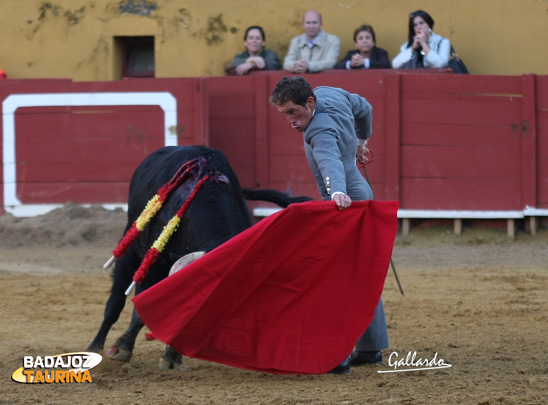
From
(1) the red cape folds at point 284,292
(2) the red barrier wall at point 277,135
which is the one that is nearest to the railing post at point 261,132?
(2) the red barrier wall at point 277,135

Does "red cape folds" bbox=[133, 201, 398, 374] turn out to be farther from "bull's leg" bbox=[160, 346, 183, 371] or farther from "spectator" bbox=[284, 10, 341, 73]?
"spectator" bbox=[284, 10, 341, 73]

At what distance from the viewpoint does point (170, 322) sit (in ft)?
10.1

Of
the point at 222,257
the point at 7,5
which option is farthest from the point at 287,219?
the point at 7,5

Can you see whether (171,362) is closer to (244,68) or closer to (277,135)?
(277,135)

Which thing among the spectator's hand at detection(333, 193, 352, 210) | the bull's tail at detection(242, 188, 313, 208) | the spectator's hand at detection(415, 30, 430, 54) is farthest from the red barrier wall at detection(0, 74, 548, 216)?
the spectator's hand at detection(333, 193, 352, 210)

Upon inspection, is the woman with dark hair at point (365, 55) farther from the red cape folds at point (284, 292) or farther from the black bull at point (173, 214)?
the red cape folds at point (284, 292)

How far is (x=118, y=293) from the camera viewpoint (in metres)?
3.94

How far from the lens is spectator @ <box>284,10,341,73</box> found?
25.0 ft

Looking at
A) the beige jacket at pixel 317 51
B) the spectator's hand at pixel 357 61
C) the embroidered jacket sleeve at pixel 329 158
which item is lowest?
the embroidered jacket sleeve at pixel 329 158

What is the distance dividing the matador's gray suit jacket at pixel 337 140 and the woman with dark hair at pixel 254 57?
410cm

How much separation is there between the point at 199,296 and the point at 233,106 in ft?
15.0

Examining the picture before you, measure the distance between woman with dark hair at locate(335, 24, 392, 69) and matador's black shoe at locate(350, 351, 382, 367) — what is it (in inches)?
170

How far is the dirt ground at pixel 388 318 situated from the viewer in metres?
3.09

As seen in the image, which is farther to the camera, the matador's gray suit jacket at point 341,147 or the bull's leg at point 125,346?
the bull's leg at point 125,346
